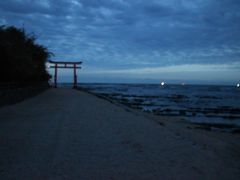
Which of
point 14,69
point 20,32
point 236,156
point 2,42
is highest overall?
point 20,32

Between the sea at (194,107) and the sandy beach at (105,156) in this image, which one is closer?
the sandy beach at (105,156)

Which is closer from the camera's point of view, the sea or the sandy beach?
the sandy beach

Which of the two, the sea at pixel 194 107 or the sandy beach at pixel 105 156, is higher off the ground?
the sandy beach at pixel 105 156

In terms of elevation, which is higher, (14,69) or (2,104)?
(14,69)

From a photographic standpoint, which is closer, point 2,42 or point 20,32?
point 2,42

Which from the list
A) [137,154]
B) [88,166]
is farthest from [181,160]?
[88,166]

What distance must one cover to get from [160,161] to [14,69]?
15.9 metres

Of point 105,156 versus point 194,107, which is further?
point 194,107

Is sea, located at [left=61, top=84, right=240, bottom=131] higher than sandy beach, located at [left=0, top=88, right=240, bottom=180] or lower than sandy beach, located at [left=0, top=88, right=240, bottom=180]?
lower

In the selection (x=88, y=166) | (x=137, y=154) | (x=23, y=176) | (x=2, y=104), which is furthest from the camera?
(x=2, y=104)

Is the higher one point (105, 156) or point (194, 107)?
point (105, 156)

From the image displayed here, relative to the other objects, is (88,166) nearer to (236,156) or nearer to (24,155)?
(24,155)

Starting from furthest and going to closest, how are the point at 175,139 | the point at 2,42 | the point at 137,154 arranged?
the point at 2,42 < the point at 175,139 < the point at 137,154

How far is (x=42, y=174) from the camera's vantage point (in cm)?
507
